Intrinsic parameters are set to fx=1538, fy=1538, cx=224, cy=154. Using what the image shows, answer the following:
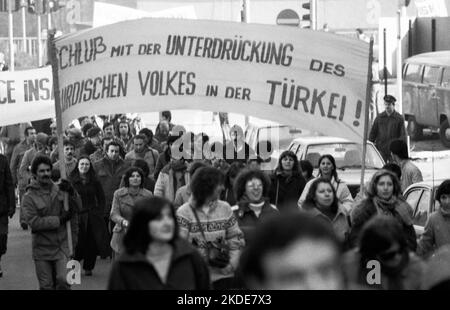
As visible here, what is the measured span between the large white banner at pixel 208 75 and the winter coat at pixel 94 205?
10.5ft

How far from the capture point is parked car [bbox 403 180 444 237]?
1316cm

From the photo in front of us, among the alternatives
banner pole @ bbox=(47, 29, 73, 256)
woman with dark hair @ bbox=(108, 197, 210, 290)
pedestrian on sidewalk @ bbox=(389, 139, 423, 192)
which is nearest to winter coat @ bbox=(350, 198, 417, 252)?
banner pole @ bbox=(47, 29, 73, 256)

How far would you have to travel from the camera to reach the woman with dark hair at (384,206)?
10.9 m

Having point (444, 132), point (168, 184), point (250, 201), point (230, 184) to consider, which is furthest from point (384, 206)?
point (444, 132)

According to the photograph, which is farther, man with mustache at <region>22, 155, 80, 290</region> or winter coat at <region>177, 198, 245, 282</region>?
man with mustache at <region>22, 155, 80, 290</region>

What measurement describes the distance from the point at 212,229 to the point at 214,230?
0.05ft

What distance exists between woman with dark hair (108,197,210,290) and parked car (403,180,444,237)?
643 cm

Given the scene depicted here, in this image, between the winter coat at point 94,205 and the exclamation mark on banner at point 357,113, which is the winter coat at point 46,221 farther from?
the winter coat at point 94,205

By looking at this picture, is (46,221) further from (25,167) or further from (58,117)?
(25,167)

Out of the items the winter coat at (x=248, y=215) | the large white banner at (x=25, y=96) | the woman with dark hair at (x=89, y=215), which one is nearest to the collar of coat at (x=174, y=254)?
the winter coat at (x=248, y=215)

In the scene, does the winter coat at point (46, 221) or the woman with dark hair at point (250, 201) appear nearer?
the woman with dark hair at point (250, 201)

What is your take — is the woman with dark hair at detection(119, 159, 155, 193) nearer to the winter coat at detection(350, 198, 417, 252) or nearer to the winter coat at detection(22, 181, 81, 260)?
the winter coat at detection(22, 181, 81, 260)

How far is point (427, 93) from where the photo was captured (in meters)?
33.0
